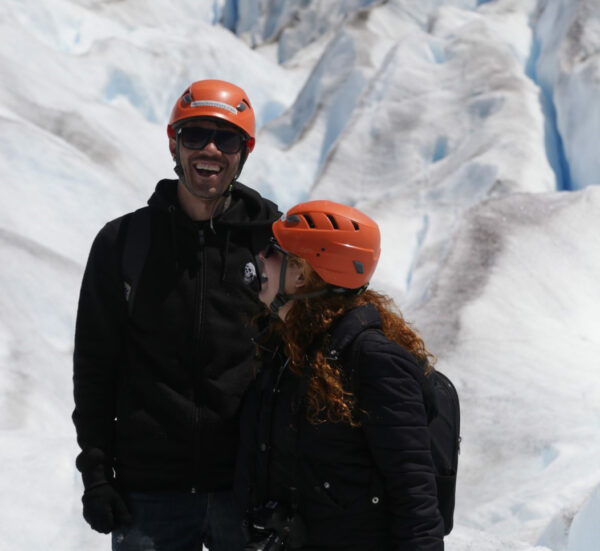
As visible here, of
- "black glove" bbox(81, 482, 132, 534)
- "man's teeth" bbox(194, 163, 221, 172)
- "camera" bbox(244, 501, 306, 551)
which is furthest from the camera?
"man's teeth" bbox(194, 163, 221, 172)

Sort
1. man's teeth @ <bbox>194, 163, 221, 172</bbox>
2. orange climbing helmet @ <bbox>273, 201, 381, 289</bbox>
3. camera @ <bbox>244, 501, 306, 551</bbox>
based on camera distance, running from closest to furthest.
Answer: camera @ <bbox>244, 501, 306, 551</bbox>, orange climbing helmet @ <bbox>273, 201, 381, 289</bbox>, man's teeth @ <bbox>194, 163, 221, 172</bbox>

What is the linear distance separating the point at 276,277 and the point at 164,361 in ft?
1.60

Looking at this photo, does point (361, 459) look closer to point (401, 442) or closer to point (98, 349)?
point (401, 442)

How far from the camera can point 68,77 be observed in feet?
57.1

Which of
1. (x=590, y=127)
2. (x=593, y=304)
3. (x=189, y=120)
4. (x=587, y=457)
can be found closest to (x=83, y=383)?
(x=189, y=120)

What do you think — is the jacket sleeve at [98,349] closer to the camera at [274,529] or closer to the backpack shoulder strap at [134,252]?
the backpack shoulder strap at [134,252]

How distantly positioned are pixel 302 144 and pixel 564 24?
669 centimetres

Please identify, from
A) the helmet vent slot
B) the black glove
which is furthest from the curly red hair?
the black glove

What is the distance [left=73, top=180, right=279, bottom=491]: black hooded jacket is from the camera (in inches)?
89.9

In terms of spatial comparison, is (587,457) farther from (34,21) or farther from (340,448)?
(34,21)

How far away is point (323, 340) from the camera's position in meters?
1.93

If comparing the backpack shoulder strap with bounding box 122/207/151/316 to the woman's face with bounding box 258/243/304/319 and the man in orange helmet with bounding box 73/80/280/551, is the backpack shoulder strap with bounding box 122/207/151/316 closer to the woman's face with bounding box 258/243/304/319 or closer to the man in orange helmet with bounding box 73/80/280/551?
the man in orange helmet with bounding box 73/80/280/551

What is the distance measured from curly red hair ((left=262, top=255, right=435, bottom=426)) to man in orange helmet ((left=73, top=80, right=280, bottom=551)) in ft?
1.08

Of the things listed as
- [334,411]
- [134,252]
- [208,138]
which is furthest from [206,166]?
[334,411]
